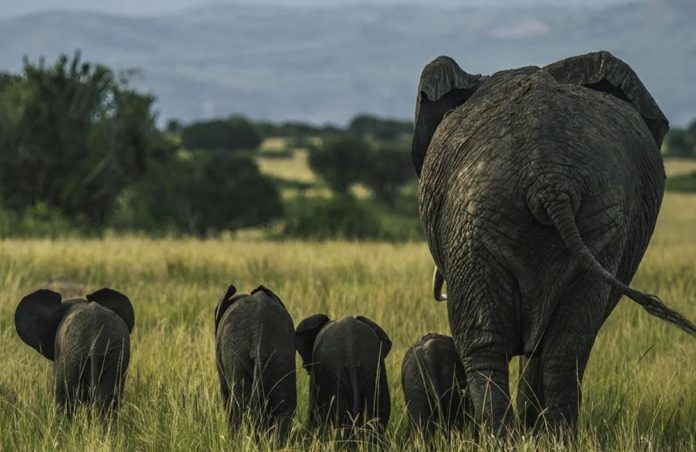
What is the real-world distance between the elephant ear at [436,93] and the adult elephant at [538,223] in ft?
0.65

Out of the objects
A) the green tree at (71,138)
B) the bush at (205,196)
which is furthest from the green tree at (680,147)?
the green tree at (71,138)

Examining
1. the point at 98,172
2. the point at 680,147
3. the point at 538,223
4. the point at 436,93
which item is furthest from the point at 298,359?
the point at 680,147

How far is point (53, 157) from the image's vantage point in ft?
76.8

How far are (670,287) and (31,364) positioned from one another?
6.70 meters

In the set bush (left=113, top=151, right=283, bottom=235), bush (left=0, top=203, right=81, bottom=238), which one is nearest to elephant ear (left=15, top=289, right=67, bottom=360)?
bush (left=0, top=203, right=81, bottom=238)

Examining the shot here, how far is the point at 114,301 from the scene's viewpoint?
5.71 m

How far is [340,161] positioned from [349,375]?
42.5 meters

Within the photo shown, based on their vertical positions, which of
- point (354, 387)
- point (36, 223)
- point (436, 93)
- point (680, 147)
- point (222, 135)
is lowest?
point (36, 223)

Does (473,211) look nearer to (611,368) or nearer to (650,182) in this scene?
A: (650,182)

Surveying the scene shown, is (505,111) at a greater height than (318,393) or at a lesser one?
greater

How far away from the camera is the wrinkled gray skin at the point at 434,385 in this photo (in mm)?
4812

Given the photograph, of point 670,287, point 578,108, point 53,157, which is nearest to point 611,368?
point 578,108

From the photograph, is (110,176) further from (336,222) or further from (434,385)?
(434,385)

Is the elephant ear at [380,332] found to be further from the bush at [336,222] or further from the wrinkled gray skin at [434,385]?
the bush at [336,222]
